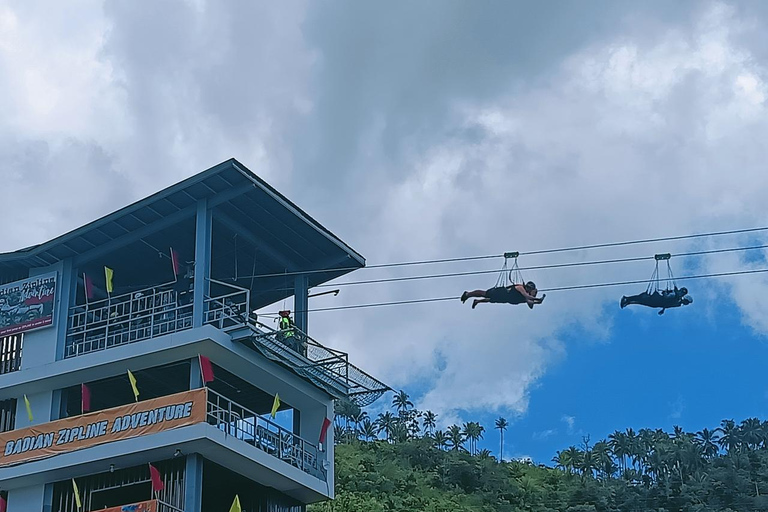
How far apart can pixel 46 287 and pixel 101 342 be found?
8.68 ft

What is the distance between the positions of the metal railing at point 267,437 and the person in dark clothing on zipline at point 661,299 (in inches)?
431

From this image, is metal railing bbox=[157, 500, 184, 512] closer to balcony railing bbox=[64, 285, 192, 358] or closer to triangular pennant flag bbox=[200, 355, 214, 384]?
triangular pennant flag bbox=[200, 355, 214, 384]

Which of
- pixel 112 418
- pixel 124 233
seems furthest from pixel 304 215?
pixel 112 418

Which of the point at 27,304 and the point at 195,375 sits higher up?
the point at 27,304

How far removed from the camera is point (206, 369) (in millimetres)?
30125

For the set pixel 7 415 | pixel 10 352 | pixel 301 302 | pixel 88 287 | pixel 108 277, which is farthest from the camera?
pixel 301 302

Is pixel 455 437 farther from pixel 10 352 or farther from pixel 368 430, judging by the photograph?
pixel 10 352

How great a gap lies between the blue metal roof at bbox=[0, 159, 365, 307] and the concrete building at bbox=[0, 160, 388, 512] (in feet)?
0.17

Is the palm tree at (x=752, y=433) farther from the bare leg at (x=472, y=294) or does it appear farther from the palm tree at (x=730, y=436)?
the bare leg at (x=472, y=294)

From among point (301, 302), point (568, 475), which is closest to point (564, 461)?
point (568, 475)

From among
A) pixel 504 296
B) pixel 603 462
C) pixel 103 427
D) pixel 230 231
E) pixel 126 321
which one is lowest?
pixel 103 427

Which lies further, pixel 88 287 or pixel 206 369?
pixel 88 287

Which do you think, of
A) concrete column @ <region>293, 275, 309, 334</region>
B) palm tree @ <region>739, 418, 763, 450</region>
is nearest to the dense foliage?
palm tree @ <region>739, 418, 763, 450</region>

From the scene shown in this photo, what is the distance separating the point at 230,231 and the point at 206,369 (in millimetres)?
4936
